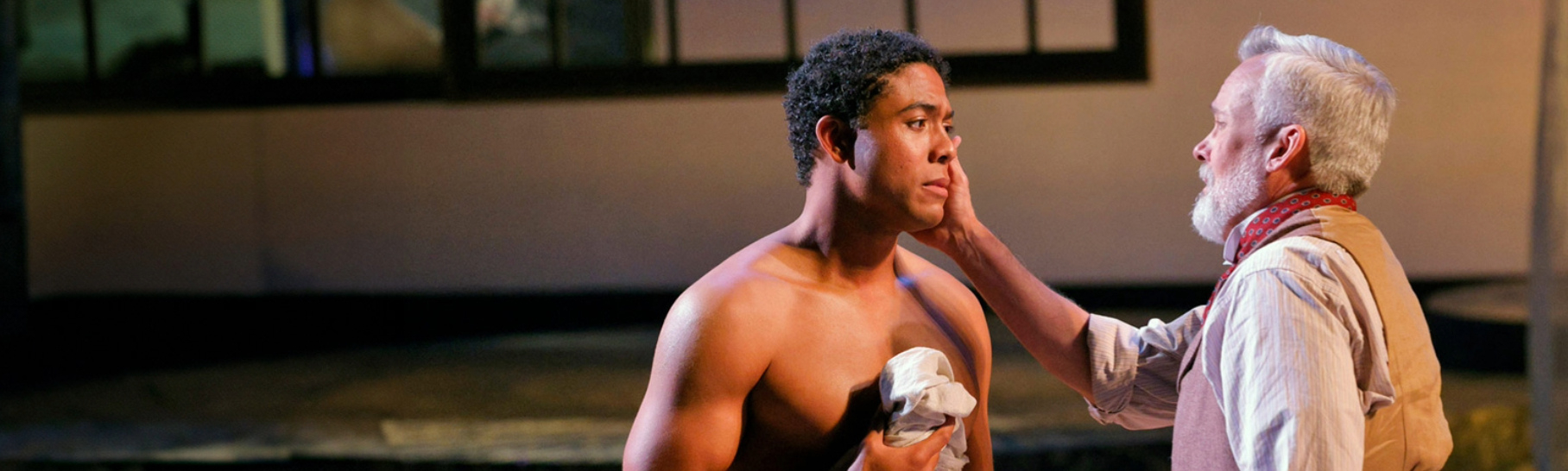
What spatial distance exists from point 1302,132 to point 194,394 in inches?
173

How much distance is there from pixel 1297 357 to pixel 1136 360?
0.51 m

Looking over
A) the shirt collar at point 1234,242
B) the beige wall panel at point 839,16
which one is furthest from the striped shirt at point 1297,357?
the beige wall panel at point 839,16

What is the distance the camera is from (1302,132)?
149cm

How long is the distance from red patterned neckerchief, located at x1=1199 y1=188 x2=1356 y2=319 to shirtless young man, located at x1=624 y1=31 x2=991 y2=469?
376 mm

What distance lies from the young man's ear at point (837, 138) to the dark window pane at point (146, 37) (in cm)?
503

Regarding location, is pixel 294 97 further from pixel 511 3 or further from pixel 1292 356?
pixel 1292 356

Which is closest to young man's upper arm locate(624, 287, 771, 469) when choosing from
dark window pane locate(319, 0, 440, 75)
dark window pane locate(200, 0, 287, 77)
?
dark window pane locate(319, 0, 440, 75)

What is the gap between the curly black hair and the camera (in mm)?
1448

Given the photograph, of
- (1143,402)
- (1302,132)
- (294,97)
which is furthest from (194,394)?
(1302,132)

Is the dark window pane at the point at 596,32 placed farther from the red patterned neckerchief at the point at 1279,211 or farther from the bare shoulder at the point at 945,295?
the red patterned neckerchief at the point at 1279,211

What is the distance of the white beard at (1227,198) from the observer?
1.55 meters

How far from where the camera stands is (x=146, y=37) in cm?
568

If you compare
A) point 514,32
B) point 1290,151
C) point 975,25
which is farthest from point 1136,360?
point 514,32

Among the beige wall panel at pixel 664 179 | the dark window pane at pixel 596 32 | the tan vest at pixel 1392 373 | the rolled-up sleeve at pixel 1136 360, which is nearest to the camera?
the tan vest at pixel 1392 373
